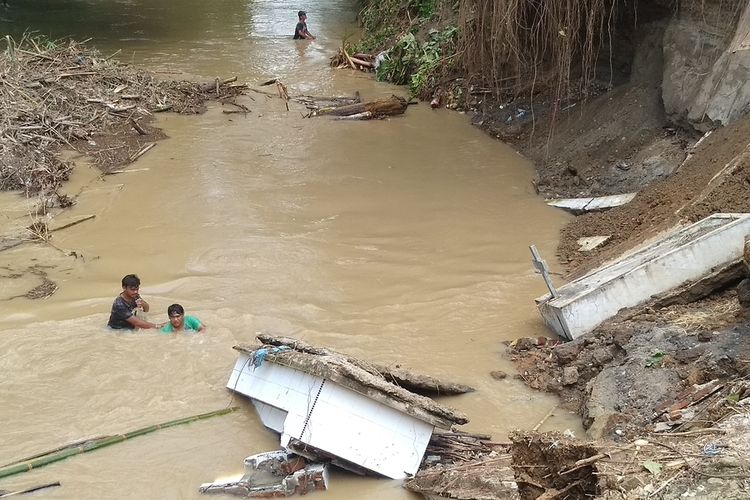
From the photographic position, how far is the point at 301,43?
64.5 feet

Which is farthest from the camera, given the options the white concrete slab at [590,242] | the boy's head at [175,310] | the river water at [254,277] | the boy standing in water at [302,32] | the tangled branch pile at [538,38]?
the boy standing in water at [302,32]

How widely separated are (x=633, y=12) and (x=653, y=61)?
35.1 inches

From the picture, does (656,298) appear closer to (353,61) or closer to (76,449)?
(76,449)

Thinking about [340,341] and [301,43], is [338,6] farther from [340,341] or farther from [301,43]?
[340,341]

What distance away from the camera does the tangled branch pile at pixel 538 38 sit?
979cm

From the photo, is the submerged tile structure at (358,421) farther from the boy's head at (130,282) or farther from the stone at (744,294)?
the boy's head at (130,282)

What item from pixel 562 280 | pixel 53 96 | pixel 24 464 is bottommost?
pixel 24 464

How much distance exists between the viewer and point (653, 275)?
249 inches

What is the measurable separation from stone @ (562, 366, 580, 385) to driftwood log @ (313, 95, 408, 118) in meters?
8.50

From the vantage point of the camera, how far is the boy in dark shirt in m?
7.25

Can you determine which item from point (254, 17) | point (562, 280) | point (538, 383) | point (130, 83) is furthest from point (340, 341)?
point (254, 17)

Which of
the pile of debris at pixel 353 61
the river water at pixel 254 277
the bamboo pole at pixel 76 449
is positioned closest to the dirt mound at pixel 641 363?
the river water at pixel 254 277

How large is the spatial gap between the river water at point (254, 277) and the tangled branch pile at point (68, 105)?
46 cm

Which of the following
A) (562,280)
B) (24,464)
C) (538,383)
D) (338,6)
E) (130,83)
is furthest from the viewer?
(338,6)
